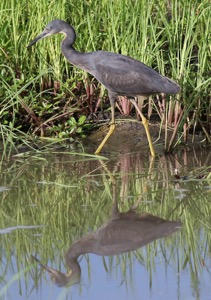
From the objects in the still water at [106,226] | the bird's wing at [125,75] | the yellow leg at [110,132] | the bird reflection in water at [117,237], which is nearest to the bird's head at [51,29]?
the bird's wing at [125,75]

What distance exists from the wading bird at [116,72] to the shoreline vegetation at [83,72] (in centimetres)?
22

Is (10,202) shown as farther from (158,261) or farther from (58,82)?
(58,82)

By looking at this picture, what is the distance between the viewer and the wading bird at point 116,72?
768 centimetres

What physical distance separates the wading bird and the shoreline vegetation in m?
0.22

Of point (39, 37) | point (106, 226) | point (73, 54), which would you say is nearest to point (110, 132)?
point (73, 54)

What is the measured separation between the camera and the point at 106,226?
5781mm

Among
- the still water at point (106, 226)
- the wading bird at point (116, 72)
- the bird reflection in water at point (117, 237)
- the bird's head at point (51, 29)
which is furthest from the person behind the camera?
the bird's head at point (51, 29)

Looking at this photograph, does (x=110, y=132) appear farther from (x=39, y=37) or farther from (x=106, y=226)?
(x=106, y=226)

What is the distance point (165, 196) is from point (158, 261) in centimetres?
133

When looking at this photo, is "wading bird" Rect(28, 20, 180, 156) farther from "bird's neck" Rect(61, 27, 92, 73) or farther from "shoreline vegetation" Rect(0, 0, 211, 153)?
"shoreline vegetation" Rect(0, 0, 211, 153)

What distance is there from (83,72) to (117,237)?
321 centimetres

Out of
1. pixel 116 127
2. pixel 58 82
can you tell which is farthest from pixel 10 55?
pixel 116 127

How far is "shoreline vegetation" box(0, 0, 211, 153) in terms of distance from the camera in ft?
26.0

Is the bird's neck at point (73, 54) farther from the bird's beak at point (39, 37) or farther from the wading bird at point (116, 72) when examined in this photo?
the bird's beak at point (39, 37)
